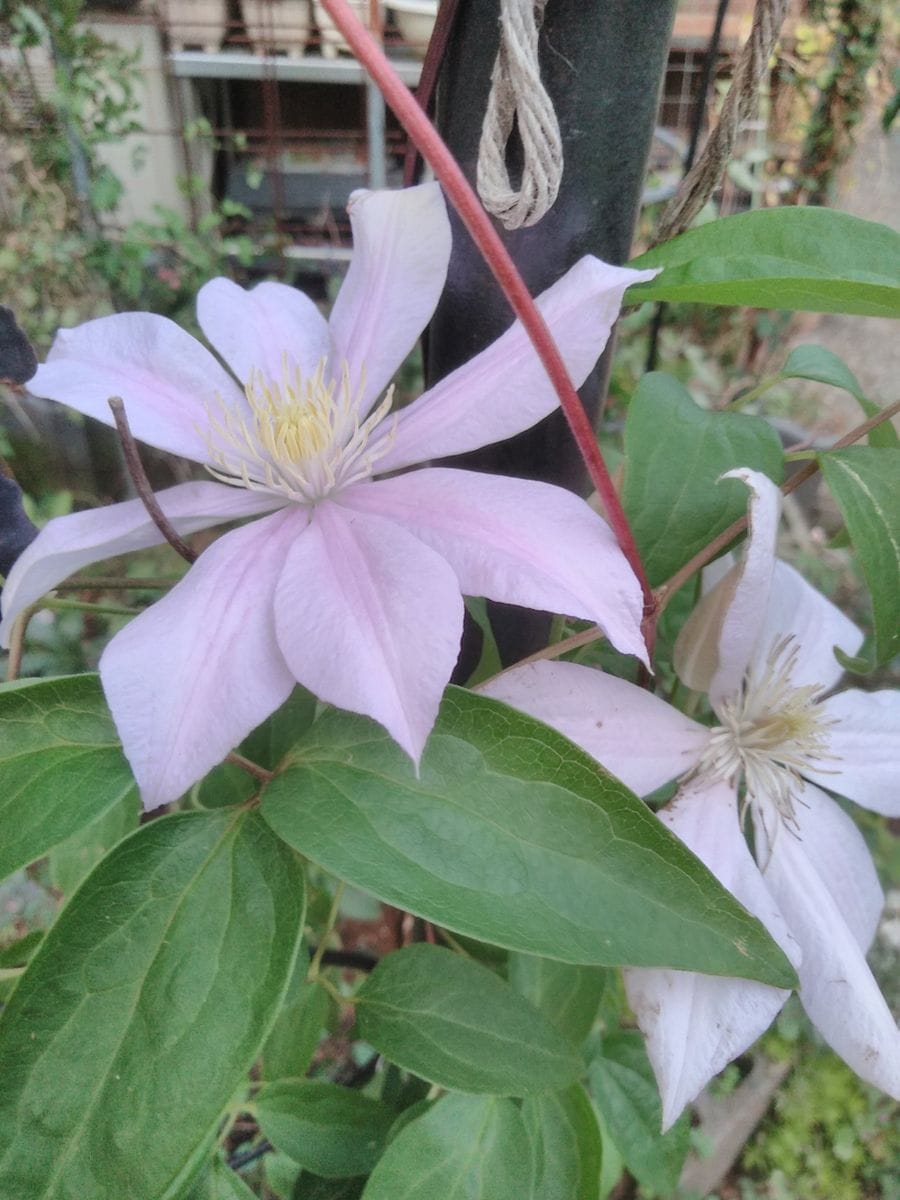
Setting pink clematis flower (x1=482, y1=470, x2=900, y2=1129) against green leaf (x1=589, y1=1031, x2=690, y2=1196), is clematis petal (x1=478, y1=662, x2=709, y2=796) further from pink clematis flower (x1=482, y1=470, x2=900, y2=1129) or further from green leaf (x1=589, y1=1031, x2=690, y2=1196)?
green leaf (x1=589, y1=1031, x2=690, y2=1196)

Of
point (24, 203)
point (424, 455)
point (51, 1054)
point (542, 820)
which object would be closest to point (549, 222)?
point (424, 455)

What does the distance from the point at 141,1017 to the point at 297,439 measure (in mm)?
208

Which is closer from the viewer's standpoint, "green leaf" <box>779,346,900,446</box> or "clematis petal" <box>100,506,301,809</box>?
"clematis petal" <box>100,506,301,809</box>

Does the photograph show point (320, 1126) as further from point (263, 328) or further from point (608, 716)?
point (263, 328)

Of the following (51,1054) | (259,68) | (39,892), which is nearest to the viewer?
(51,1054)

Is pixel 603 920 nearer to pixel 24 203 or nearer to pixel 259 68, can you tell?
pixel 24 203

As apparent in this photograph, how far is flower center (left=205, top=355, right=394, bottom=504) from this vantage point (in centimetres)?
36

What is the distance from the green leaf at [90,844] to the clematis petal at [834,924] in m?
0.30

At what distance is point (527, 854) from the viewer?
0.29 m

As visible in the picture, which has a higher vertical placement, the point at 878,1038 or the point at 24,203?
the point at 878,1038

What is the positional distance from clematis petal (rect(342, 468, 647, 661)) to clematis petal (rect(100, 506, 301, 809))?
65mm

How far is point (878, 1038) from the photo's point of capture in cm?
35

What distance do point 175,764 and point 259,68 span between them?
8.09ft

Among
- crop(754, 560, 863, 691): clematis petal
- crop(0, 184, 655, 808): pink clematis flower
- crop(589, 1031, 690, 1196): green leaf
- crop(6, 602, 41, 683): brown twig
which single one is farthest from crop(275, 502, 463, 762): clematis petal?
crop(589, 1031, 690, 1196): green leaf
